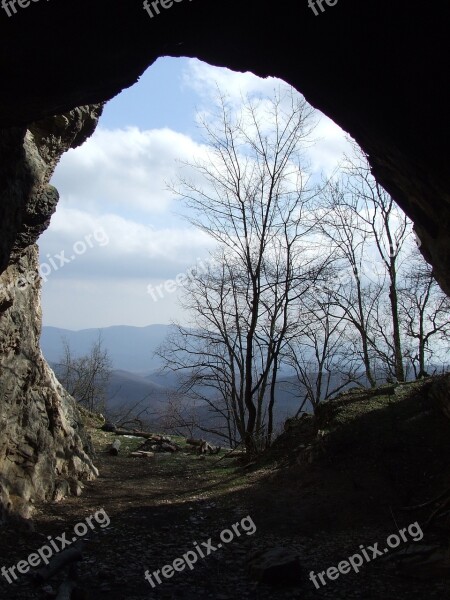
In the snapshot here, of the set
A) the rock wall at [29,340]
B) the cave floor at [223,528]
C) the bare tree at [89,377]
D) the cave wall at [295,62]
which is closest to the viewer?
the cave wall at [295,62]

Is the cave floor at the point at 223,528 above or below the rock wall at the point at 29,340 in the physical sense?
below

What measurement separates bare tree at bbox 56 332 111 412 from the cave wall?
32.2 metres

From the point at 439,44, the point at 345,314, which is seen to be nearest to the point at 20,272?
the point at 439,44

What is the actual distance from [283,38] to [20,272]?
7.02m

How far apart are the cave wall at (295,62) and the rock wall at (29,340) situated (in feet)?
0.61

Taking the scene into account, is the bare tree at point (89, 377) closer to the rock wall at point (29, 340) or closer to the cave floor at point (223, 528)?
the rock wall at point (29, 340)

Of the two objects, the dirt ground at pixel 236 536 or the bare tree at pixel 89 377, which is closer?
the dirt ground at pixel 236 536

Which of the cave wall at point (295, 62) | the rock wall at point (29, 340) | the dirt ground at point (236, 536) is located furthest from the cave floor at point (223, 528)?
the cave wall at point (295, 62)

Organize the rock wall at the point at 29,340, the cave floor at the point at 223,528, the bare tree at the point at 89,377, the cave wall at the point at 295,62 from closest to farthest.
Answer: the cave wall at the point at 295,62 → the cave floor at the point at 223,528 → the rock wall at the point at 29,340 → the bare tree at the point at 89,377

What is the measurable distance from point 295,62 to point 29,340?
7121mm

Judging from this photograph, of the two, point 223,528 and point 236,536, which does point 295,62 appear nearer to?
point 236,536

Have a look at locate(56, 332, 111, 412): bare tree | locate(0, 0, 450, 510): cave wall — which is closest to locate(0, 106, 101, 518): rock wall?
locate(0, 0, 450, 510): cave wall

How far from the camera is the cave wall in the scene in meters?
3.99

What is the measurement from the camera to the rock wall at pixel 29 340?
21.4 ft
